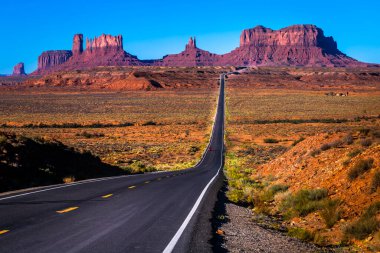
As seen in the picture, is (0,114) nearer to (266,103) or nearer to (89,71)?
(266,103)

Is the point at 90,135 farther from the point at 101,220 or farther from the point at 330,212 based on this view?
the point at 330,212

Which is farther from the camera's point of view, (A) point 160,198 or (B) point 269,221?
(A) point 160,198

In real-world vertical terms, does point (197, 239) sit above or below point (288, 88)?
below

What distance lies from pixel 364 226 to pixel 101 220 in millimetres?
6219

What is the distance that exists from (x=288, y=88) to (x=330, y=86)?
19408mm

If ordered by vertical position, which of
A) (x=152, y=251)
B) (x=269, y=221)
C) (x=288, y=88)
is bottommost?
(x=269, y=221)

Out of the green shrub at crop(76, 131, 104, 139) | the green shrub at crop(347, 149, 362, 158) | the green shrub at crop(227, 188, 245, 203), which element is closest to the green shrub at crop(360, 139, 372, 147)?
the green shrub at crop(347, 149, 362, 158)

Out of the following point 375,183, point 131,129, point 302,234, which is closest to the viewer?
point 302,234

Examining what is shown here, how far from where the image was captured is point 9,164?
18.1 meters

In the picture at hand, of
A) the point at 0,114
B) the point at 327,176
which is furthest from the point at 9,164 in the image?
the point at 0,114

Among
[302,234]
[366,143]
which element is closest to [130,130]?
[366,143]

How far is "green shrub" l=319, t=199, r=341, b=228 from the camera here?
10797 millimetres

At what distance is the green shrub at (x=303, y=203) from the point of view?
492 inches

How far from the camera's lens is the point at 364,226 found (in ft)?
30.5
